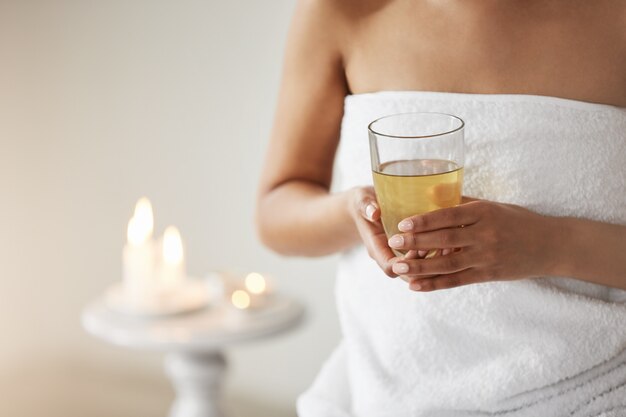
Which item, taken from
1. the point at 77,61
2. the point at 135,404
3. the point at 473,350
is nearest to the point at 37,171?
the point at 77,61

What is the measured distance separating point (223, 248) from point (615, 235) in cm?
183

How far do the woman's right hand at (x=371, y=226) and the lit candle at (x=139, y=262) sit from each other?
4.54 ft

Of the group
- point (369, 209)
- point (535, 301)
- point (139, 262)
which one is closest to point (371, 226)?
point (369, 209)

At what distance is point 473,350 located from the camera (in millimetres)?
1098

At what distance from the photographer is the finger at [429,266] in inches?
35.2

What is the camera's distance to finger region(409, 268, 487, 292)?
0.92 meters

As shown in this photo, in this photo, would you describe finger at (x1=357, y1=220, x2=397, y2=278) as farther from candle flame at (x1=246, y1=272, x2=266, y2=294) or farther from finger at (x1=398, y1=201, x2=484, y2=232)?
candle flame at (x1=246, y1=272, x2=266, y2=294)

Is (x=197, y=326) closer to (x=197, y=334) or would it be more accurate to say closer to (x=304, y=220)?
(x=197, y=334)

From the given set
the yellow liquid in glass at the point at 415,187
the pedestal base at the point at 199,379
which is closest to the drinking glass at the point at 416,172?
the yellow liquid in glass at the point at 415,187

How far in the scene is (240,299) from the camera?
2287 millimetres

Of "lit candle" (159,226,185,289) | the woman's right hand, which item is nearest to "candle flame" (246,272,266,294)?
"lit candle" (159,226,185,289)

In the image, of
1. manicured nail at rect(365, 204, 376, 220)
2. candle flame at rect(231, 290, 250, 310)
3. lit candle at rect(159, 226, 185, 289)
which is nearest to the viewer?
manicured nail at rect(365, 204, 376, 220)

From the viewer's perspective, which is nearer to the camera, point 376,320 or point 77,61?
point 376,320

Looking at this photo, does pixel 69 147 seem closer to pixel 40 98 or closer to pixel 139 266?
pixel 40 98
